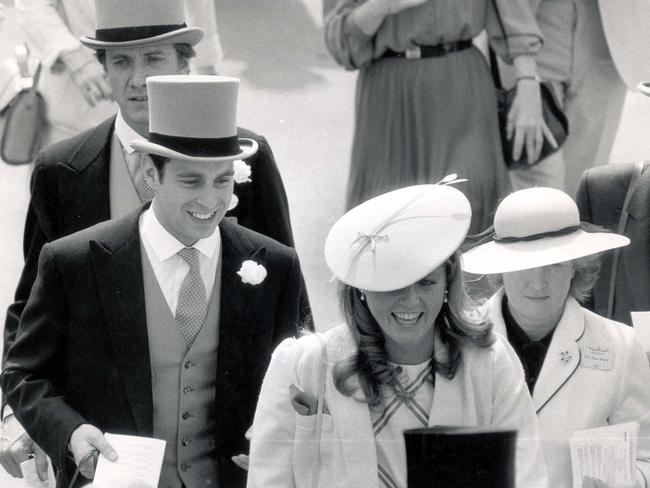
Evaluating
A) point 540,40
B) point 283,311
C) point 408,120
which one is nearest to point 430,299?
point 283,311

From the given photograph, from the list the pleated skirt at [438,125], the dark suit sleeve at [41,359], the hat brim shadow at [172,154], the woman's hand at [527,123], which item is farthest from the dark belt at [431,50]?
the dark suit sleeve at [41,359]

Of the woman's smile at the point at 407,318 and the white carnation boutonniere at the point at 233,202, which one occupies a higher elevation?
the woman's smile at the point at 407,318

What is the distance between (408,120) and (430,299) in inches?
90.5

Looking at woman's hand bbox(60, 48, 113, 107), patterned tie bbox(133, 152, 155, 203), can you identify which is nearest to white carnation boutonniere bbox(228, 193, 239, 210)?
patterned tie bbox(133, 152, 155, 203)

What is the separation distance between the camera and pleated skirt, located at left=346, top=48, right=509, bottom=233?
5.42m

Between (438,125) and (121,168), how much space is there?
4.96 feet

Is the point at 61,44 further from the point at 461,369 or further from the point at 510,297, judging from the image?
the point at 461,369

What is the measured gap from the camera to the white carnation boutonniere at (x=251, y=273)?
3762 millimetres

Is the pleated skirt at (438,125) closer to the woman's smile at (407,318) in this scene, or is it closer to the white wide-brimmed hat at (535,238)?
the white wide-brimmed hat at (535,238)

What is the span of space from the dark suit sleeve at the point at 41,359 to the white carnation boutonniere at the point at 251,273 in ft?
1.41

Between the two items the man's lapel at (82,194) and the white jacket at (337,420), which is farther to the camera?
the man's lapel at (82,194)

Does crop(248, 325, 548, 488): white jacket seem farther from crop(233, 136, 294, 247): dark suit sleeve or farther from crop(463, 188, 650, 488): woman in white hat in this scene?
crop(233, 136, 294, 247): dark suit sleeve

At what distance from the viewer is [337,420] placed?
321cm

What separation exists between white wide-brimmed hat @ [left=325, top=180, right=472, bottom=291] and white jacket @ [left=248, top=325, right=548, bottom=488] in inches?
7.0
